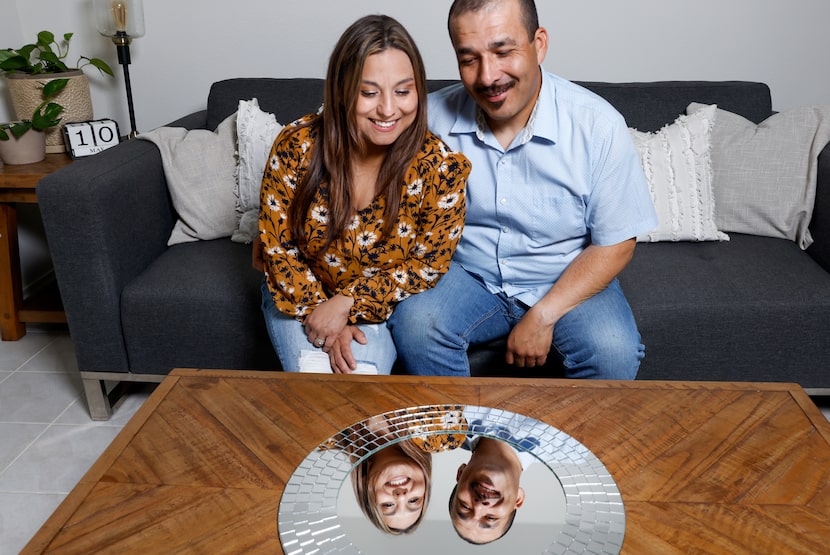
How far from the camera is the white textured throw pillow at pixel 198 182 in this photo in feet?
6.65

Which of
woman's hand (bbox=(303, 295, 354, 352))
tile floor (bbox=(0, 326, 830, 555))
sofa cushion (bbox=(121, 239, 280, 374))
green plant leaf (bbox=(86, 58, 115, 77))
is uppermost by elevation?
green plant leaf (bbox=(86, 58, 115, 77))

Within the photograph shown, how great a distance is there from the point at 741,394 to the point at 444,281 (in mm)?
639

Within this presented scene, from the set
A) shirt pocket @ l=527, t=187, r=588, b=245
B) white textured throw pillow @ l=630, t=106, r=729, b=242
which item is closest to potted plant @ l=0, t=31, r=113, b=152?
shirt pocket @ l=527, t=187, r=588, b=245

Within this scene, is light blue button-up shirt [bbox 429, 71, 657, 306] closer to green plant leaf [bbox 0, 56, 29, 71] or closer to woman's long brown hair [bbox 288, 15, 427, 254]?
woman's long brown hair [bbox 288, 15, 427, 254]

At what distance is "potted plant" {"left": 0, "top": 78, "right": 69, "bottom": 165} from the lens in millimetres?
2160

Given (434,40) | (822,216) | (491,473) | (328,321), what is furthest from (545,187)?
(434,40)

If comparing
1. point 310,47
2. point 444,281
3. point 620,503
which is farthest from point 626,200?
point 310,47

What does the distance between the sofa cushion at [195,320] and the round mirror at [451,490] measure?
76 cm

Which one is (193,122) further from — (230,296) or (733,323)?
(733,323)

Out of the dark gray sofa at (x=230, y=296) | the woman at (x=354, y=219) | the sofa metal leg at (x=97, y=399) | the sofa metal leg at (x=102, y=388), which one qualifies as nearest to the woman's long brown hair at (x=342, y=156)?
the woman at (x=354, y=219)

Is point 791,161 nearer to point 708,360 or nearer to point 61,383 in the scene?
point 708,360

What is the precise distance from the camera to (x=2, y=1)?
2475 millimetres

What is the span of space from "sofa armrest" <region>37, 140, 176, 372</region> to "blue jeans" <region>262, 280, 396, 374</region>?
0.47 m

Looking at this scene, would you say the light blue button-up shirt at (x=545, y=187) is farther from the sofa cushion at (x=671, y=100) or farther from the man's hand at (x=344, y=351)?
the sofa cushion at (x=671, y=100)
